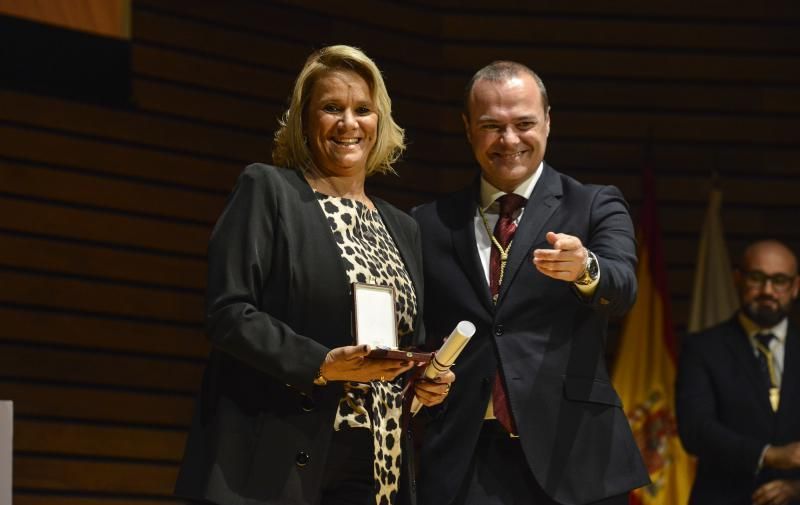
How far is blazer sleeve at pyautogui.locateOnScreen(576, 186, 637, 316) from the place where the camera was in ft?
9.01

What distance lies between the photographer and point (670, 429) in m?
5.54

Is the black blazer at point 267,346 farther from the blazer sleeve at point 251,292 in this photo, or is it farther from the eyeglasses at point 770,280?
the eyeglasses at point 770,280

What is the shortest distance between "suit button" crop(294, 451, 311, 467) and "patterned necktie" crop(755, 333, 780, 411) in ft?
8.44

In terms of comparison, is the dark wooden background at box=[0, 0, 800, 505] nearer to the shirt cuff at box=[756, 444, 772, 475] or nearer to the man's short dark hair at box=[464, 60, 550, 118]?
the shirt cuff at box=[756, 444, 772, 475]

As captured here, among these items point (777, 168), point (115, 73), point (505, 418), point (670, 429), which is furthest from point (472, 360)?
point (777, 168)

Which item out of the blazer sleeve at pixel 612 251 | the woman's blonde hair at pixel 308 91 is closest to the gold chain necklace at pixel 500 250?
the blazer sleeve at pixel 612 251

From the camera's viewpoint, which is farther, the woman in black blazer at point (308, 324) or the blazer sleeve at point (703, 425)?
the blazer sleeve at point (703, 425)

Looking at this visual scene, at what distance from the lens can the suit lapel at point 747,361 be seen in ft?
14.8

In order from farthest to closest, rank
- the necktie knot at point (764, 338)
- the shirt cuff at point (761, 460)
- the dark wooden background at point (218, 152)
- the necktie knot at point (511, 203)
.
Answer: the dark wooden background at point (218, 152)
the necktie knot at point (764, 338)
the shirt cuff at point (761, 460)
the necktie knot at point (511, 203)

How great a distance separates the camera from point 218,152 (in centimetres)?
543

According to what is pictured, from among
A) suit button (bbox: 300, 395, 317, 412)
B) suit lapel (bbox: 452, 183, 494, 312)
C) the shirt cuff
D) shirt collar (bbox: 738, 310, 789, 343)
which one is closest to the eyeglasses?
shirt collar (bbox: 738, 310, 789, 343)

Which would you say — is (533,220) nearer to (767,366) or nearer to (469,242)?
(469,242)

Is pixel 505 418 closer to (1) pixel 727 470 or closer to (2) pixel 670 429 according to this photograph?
(1) pixel 727 470

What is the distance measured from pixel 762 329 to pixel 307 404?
269 centimetres
